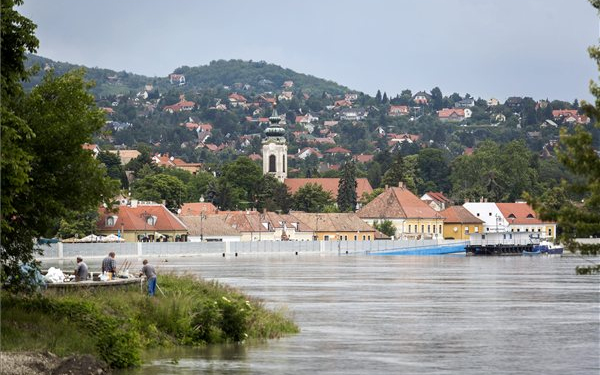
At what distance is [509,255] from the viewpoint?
167625 mm

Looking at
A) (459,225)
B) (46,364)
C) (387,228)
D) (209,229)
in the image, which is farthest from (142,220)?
(46,364)

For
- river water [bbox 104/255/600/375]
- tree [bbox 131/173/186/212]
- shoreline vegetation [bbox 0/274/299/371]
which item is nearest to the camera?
shoreline vegetation [bbox 0/274/299/371]

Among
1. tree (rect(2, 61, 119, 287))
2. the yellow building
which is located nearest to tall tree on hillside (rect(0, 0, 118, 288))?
tree (rect(2, 61, 119, 287))

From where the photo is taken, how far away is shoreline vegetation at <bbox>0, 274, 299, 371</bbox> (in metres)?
32.7

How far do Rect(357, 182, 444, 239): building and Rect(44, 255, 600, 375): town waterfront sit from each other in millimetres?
105585

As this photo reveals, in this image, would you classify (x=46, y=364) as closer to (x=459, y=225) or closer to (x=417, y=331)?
(x=417, y=331)

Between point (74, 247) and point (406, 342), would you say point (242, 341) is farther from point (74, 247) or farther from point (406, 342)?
point (74, 247)

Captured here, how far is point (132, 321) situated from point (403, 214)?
494 feet

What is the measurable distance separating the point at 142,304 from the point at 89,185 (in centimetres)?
584

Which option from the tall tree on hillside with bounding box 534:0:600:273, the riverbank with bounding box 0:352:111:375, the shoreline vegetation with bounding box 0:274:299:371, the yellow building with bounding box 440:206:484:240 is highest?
the yellow building with bounding box 440:206:484:240

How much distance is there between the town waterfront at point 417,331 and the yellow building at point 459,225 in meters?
115

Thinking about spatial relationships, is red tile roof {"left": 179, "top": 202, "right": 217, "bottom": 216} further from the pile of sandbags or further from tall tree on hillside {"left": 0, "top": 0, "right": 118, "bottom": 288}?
tall tree on hillside {"left": 0, "top": 0, "right": 118, "bottom": 288}

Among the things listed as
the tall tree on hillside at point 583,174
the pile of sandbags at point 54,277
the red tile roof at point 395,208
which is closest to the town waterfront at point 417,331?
the pile of sandbags at point 54,277

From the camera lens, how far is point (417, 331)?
4559cm
